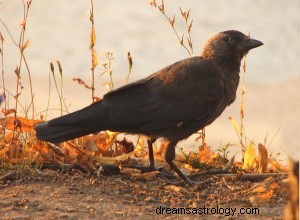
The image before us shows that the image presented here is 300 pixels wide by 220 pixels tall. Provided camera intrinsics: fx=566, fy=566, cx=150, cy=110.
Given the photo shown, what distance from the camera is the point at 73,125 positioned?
4.39m

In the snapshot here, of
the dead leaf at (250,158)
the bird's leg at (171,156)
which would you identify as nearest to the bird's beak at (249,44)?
the dead leaf at (250,158)

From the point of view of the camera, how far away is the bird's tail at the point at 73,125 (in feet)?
14.2

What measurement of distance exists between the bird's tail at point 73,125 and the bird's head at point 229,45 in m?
1.13

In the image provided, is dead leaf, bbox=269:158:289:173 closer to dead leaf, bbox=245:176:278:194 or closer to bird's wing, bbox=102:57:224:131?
dead leaf, bbox=245:176:278:194

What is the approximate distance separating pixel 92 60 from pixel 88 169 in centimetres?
91

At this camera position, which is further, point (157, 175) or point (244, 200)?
point (157, 175)

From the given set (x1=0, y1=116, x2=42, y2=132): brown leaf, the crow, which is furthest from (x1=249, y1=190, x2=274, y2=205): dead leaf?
(x1=0, y1=116, x2=42, y2=132): brown leaf

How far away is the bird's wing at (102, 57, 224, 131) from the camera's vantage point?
4.46 meters

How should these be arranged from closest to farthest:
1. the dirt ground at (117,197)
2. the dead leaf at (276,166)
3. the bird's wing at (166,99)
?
the dirt ground at (117,197)
the bird's wing at (166,99)
the dead leaf at (276,166)

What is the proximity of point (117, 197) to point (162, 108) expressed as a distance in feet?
3.06

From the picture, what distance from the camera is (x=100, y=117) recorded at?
4406mm

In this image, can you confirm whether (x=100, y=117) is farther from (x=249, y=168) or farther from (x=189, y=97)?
(x=249, y=168)

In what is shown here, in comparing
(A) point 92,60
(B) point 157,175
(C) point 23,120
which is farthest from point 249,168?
(C) point 23,120

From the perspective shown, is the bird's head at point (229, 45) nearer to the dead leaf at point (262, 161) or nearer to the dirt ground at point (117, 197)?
the dead leaf at point (262, 161)
